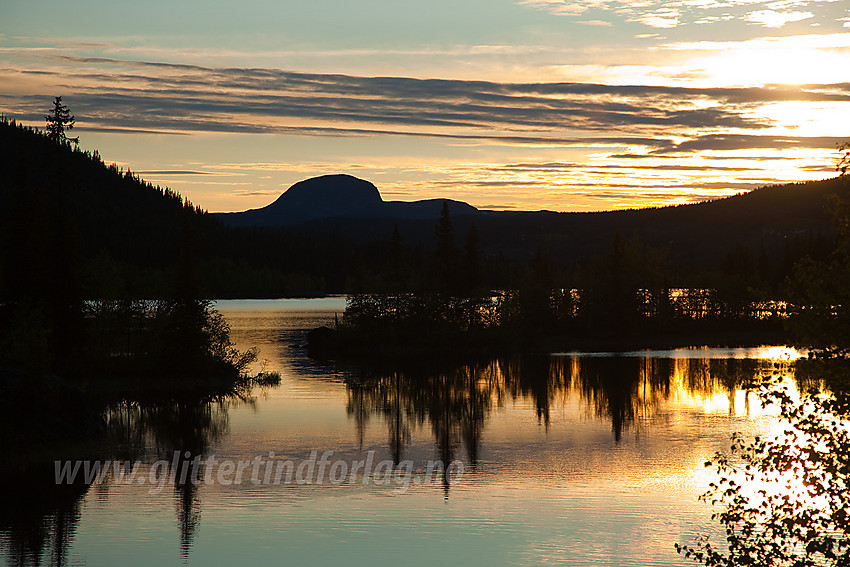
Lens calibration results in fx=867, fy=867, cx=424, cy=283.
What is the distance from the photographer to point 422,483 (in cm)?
3278

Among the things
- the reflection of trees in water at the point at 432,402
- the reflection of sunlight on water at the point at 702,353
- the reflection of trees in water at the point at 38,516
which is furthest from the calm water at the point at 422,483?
the reflection of sunlight on water at the point at 702,353

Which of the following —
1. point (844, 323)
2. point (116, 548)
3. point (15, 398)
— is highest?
point (844, 323)

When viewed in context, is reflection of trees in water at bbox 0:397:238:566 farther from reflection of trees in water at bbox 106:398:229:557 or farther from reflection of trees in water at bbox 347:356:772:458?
reflection of trees in water at bbox 347:356:772:458

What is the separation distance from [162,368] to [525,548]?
42841 mm

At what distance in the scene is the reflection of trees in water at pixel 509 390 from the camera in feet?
154

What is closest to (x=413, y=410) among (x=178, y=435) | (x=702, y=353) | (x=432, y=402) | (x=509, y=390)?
(x=432, y=402)

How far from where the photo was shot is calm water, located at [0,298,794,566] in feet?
81.6

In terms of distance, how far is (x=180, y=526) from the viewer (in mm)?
27141

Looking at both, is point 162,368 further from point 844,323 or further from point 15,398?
point 844,323

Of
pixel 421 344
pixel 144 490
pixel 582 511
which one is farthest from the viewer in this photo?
pixel 421 344

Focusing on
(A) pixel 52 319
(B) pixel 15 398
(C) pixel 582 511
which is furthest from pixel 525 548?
(A) pixel 52 319

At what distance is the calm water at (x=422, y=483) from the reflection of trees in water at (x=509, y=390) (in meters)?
0.28

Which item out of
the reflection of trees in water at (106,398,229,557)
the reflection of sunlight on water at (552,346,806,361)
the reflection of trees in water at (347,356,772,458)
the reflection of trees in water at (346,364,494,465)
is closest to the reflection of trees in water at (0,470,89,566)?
the reflection of trees in water at (106,398,229,557)

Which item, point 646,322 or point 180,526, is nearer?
point 180,526
